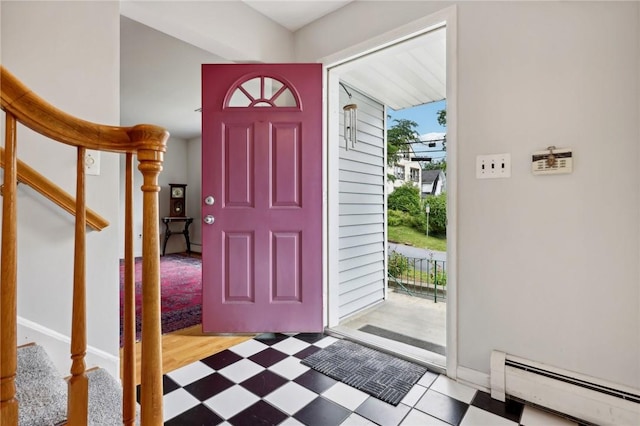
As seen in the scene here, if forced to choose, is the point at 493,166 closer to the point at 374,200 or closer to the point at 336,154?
the point at 336,154

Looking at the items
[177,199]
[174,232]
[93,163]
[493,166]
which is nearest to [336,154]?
[493,166]

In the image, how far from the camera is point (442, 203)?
153 inches

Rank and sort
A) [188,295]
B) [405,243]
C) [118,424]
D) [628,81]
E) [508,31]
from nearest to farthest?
[118,424], [628,81], [508,31], [188,295], [405,243]

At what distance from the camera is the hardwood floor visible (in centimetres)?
191

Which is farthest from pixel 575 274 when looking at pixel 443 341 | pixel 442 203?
pixel 442 203

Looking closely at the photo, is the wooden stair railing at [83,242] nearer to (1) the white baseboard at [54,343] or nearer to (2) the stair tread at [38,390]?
(2) the stair tread at [38,390]

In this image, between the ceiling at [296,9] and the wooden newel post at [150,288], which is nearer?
the wooden newel post at [150,288]

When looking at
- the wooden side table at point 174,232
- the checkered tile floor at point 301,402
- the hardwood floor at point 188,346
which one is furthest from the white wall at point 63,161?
the wooden side table at point 174,232

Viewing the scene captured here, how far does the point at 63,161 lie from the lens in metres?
1.49

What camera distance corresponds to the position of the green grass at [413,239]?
4031 mm

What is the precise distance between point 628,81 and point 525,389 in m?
1.40

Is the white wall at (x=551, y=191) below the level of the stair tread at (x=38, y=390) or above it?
above

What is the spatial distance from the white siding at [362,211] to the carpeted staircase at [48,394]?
190 centimetres

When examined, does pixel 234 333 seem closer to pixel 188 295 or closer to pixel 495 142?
pixel 188 295
